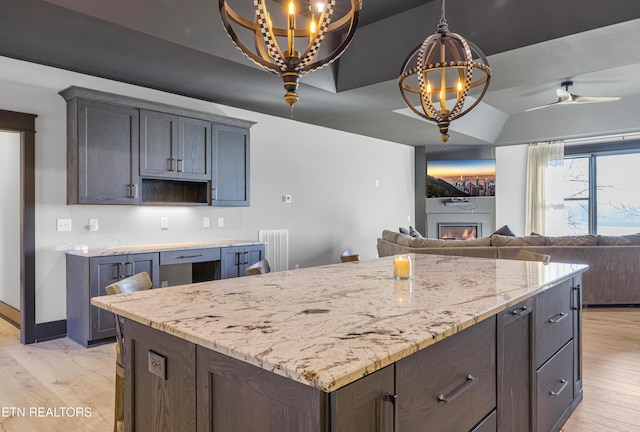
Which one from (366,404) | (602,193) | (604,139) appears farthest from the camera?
(602,193)

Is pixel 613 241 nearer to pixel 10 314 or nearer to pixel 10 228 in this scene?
pixel 10 314

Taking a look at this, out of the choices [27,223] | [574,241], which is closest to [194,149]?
[27,223]

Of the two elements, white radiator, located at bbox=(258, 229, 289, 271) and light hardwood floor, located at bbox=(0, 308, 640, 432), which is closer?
light hardwood floor, located at bbox=(0, 308, 640, 432)

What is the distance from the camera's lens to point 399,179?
8.58 meters

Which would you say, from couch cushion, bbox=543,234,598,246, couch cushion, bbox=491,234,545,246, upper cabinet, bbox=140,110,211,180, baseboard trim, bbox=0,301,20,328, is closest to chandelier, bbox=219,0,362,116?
upper cabinet, bbox=140,110,211,180

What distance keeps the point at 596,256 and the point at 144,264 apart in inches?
200

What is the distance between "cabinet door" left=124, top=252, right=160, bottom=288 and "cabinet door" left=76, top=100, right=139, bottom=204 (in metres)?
0.60

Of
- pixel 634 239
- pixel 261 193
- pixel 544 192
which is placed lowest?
pixel 634 239

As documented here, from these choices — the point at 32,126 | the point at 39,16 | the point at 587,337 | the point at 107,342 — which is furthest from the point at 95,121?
the point at 587,337

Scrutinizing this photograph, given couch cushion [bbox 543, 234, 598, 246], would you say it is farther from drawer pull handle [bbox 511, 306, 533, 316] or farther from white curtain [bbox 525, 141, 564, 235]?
drawer pull handle [bbox 511, 306, 533, 316]

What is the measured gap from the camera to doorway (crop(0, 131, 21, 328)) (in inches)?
179

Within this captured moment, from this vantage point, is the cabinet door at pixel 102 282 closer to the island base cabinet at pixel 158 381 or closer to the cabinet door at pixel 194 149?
the cabinet door at pixel 194 149

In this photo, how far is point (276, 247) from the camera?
600 cm

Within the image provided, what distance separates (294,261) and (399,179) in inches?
133
